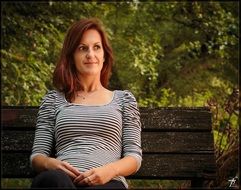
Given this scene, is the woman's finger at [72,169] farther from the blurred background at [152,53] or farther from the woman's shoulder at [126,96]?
the blurred background at [152,53]

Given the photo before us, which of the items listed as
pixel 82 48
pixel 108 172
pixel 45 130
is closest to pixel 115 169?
pixel 108 172

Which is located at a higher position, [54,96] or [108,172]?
[54,96]

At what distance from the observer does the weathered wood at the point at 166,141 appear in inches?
133

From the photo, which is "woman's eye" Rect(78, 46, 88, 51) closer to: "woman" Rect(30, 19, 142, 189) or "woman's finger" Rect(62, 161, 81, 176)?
"woman" Rect(30, 19, 142, 189)

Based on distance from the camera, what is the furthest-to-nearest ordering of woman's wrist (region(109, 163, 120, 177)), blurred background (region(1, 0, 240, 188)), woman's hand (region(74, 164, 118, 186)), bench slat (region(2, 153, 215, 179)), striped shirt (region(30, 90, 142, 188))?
blurred background (region(1, 0, 240, 188))
bench slat (region(2, 153, 215, 179))
striped shirt (region(30, 90, 142, 188))
woman's wrist (region(109, 163, 120, 177))
woman's hand (region(74, 164, 118, 186))

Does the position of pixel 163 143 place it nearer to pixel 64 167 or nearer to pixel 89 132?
pixel 89 132

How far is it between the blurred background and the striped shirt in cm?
151

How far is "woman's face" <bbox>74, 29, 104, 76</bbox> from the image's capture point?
9.79 ft

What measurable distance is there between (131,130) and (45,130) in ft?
1.63

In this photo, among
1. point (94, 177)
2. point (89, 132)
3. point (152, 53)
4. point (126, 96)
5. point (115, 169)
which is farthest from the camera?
point (152, 53)

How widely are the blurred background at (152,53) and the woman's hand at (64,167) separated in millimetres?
1854

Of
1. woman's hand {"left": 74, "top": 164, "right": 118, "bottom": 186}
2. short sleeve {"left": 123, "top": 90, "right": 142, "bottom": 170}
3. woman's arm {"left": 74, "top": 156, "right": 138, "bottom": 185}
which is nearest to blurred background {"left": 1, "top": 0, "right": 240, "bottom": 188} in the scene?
short sleeve {"left": 123, "top": 90, "right": 142, "bottom": 170}

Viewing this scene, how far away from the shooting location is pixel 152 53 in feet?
17.9

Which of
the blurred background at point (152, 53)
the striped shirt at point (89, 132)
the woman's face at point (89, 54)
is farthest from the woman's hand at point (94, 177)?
the blurred background at point (152, 53)
